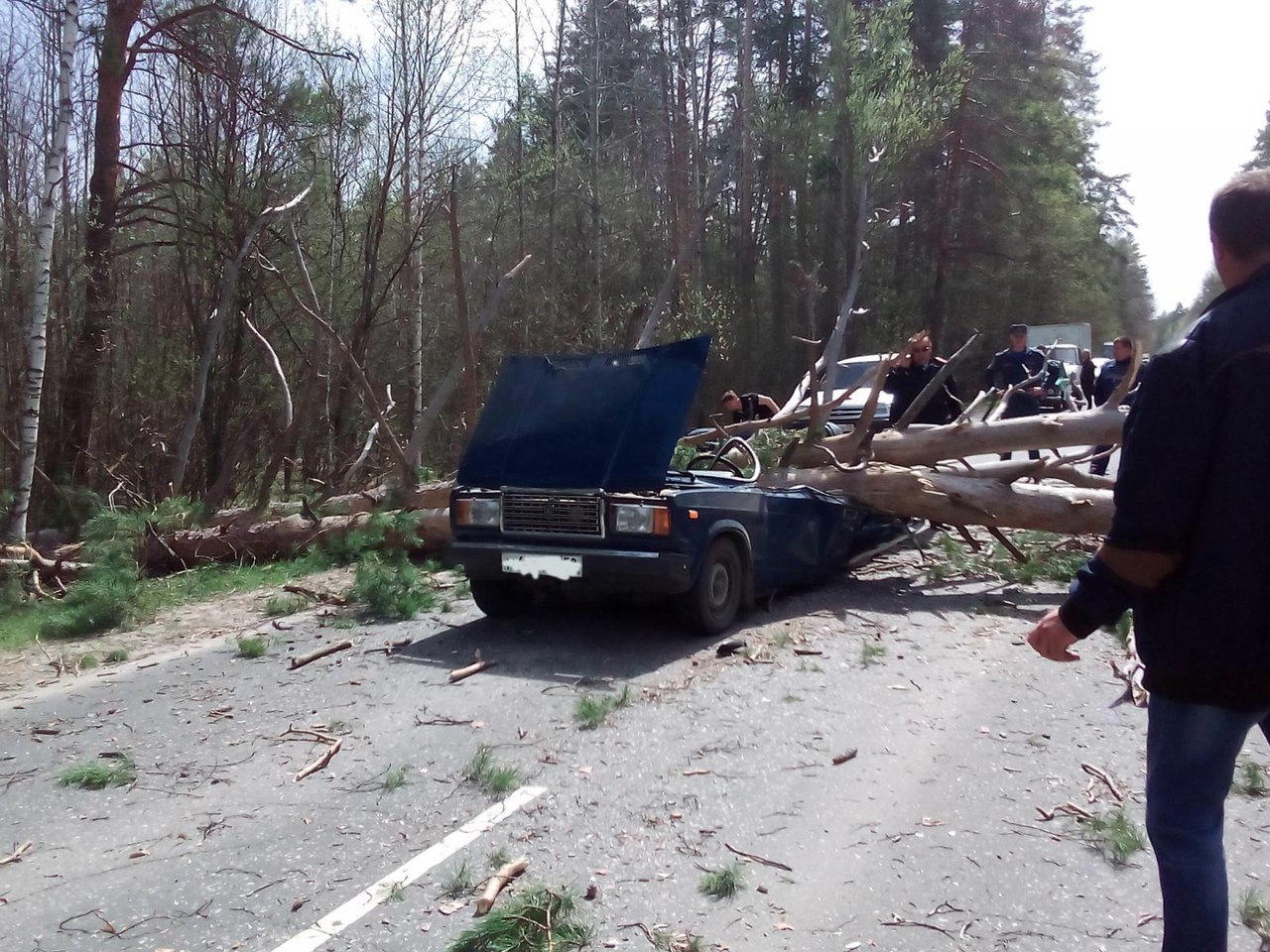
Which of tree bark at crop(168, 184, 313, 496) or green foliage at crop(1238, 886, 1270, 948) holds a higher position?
tree bark at crop(168, 184, 313, 496)

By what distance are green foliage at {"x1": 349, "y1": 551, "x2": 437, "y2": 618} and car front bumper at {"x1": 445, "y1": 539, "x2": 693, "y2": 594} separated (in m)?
1.12

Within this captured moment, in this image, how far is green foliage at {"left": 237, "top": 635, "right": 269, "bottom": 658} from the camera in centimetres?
716

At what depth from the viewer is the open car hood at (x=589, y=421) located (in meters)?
6.94

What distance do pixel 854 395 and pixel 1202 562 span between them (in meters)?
13.3

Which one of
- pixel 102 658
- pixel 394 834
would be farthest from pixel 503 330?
pixel 394 834

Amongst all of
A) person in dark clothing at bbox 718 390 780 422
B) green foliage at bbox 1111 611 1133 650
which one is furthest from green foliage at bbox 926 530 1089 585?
person in dark clothing at bbox 718 390 780 422

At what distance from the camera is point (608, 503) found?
6770 mm

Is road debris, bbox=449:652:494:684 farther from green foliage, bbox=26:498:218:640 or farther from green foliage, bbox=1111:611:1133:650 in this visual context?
green foliage, bbox=1111:611:1133:650

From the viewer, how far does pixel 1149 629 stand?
2.37m

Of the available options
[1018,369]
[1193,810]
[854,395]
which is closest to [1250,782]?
[1193,810]

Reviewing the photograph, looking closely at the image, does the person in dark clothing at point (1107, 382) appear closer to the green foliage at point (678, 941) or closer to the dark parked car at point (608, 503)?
the dark parked car at point (608, 503)

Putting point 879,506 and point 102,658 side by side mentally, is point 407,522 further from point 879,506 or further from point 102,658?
point 879,506

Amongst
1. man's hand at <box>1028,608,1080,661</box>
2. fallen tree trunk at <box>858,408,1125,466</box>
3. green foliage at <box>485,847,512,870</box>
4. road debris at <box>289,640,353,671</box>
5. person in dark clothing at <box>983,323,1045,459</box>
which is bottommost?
green foliage at <box>485,847,512,870</box>

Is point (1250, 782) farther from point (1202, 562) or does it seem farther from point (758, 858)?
point (1202, 562)
